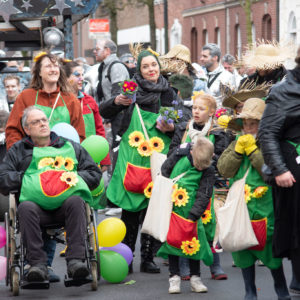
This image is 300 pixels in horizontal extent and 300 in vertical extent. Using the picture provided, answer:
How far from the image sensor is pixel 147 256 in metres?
8.53

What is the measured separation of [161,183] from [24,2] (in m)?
9.78

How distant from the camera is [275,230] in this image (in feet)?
21.3

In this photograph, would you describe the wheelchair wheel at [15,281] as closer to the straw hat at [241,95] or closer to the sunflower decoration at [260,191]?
the sunflower decoration at [260,191]

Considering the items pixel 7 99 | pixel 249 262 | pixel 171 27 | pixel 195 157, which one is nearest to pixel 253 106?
pixel 195 157

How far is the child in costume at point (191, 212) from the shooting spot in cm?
743

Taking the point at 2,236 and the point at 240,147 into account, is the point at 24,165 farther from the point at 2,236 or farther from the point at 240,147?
the point at 240,147

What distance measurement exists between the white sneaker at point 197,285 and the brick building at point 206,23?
27424mm

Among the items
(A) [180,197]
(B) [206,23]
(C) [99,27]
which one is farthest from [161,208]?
(B) [206,23]

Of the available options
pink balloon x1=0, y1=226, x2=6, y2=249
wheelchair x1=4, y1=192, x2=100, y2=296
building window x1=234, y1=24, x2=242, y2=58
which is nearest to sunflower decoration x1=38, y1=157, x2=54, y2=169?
wheelchair x1=4, y1=192, x2=100, y2=296

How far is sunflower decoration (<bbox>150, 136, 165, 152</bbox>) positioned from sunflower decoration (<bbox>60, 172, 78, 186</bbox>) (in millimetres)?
1135

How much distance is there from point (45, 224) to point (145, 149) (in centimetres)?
135

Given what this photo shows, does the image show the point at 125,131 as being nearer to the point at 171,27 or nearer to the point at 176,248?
the point at 176,248

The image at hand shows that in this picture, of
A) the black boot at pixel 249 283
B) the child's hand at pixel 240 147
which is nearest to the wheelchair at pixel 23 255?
the black boot at pixel 249 283

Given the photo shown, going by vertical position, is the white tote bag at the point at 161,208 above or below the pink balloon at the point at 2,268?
above
